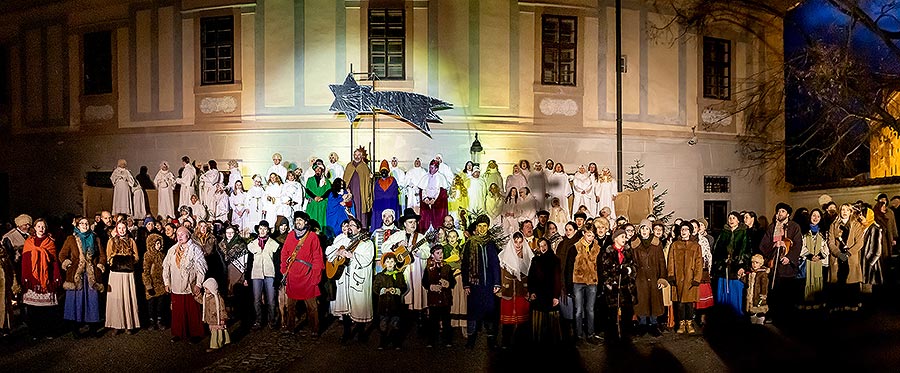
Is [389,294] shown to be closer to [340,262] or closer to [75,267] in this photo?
[340,262]

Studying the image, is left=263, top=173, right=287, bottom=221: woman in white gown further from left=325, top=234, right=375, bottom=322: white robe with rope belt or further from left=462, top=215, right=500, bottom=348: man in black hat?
left=462, top=215, right=500, bottom=348: man in black hat

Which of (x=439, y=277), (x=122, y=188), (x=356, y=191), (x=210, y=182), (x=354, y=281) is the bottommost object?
(x=354, y=281)

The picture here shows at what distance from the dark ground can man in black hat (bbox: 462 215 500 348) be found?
0.43m

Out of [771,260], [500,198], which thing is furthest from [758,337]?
[500,198]

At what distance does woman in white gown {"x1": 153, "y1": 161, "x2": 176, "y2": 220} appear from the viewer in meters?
16.7

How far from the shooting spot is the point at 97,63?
1948 centimetres

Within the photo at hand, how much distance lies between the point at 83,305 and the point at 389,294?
478 cm

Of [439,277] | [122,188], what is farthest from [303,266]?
[122,188]

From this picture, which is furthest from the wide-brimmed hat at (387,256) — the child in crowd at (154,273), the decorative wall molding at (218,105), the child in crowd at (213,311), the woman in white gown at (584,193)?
the decorative wall molding at (218,105)

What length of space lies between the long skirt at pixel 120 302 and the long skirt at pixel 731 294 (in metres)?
9.03

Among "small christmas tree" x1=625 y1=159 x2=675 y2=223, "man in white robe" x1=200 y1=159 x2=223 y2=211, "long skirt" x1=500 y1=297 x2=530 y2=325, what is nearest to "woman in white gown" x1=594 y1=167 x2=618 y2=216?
"small christmas tree" x1=625 y1=159 x2=675 y2=223

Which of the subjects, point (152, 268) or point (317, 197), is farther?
point (317, 197)

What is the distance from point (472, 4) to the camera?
17906mm

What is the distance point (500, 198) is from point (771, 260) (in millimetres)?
6413
